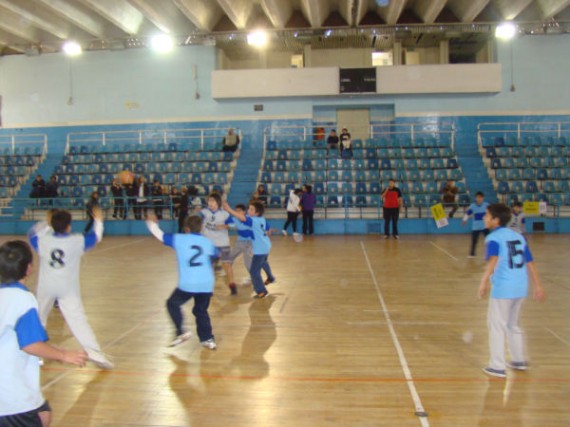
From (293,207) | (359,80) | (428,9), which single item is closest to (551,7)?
(428,9)

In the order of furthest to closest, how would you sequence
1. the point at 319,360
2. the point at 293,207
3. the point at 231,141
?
the point at 231,141 < the point at 293,207 < the point at 319,360

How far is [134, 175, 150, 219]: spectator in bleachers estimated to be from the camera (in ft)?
61.9

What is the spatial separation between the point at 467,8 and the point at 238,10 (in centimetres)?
901

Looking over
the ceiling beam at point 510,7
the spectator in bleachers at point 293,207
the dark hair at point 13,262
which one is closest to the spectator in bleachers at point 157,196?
the spectator in bleachers at point 293,207

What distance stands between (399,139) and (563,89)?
299 inches

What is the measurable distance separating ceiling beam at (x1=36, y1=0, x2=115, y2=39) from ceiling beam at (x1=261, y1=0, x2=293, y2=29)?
7.11m

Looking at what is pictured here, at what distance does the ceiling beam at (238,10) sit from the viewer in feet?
61.0

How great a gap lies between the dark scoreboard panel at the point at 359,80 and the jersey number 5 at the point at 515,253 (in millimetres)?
18739

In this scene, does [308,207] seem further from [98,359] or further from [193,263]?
[98,359]

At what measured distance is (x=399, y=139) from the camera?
23078mm

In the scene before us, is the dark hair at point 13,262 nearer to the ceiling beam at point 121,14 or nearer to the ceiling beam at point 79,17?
the ceiling beam at point 121,14

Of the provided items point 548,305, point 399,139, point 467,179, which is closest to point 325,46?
point 399,139

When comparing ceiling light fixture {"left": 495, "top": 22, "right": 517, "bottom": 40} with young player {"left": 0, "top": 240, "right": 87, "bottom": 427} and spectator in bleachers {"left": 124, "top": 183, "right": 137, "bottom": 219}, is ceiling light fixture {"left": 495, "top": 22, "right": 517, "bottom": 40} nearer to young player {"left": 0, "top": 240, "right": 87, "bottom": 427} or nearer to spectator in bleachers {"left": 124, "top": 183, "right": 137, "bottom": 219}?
spectator in bleachers {"left": 124, "top": 183, "right": 137, "bottom": 219}

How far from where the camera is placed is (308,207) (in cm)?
1741
